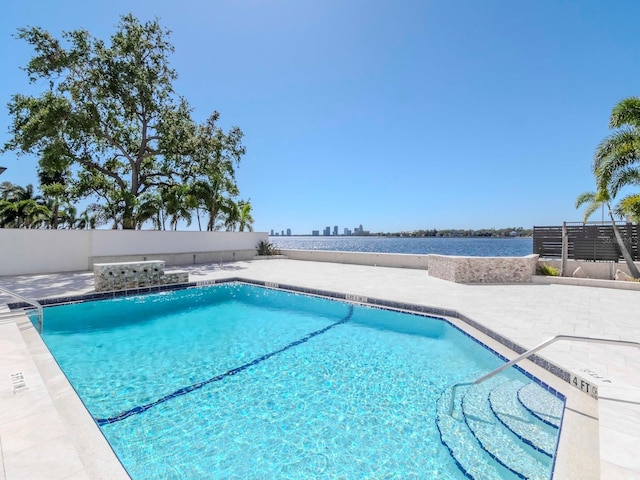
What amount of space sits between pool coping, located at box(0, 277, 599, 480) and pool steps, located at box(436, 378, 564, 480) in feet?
0.58

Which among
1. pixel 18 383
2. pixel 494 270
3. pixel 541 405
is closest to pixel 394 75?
pixel 494 270

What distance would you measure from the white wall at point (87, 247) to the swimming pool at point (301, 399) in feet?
22.4

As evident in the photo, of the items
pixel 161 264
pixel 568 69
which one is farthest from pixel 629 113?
pixel 161 264

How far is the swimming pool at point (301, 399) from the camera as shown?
9.14ft

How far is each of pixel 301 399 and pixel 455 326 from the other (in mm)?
3697

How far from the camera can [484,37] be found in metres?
12.8

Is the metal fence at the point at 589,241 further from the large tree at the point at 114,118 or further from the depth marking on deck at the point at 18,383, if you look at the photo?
the large tree at the point at 114,118

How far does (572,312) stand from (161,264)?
11.3m

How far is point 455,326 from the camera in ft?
20.0

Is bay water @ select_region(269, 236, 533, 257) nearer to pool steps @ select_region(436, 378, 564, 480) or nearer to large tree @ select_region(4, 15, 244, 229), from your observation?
large tree @ select_region(4, 15, 244, 229)

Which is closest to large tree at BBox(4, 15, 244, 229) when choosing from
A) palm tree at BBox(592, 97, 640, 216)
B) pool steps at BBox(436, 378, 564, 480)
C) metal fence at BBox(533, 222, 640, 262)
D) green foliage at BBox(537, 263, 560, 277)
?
green foliage at BBox(537, 263, 560, 277)

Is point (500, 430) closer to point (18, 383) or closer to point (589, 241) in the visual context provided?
point (18, 383)

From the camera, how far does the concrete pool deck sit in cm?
217

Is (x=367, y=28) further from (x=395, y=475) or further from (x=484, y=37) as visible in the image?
(x=395, y=475)
